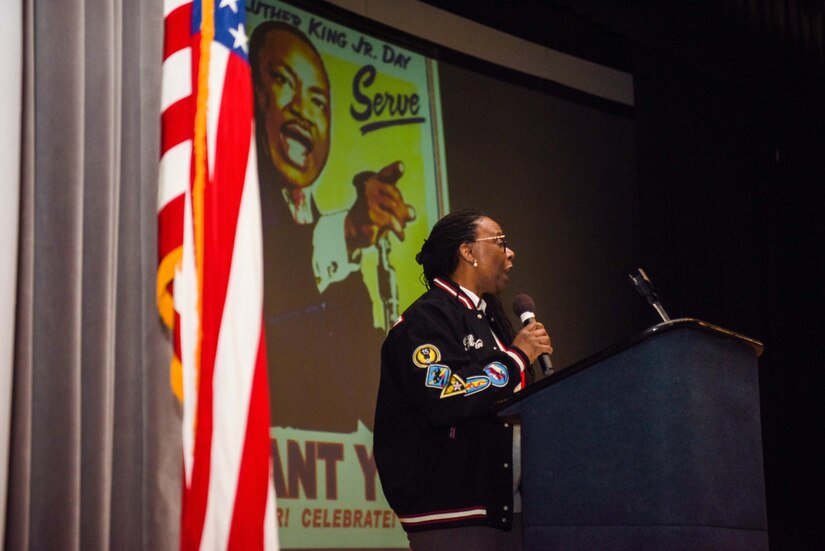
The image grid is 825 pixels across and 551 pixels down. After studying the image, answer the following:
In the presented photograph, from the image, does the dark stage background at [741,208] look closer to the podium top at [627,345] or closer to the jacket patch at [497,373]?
the jacket patch at [497,373]

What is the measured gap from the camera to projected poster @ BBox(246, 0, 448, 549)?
4.11 meters

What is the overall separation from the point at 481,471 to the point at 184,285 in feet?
Answer: 2.97

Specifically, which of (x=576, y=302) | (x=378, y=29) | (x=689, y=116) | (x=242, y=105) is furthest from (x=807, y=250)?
(x=242, y=105)

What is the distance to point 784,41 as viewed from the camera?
223 inches

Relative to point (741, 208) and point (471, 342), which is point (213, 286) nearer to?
point (471, 342)

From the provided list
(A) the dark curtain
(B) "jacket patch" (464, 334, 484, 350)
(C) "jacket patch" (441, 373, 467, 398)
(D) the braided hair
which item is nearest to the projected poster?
(D) the braided hair

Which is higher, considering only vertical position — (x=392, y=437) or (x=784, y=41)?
(x=784, y=41)

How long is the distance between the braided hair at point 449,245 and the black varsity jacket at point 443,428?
1.00ft

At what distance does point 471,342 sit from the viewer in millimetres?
2439

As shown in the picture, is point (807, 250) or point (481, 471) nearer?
point (481, 471)

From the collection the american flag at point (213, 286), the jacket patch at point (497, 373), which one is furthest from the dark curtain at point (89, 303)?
the jacket patch at point (497, 373)

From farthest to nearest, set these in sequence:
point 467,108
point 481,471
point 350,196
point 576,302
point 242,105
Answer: point 576,302
point 467,108
point 350,196
point 481,471
point 242,105

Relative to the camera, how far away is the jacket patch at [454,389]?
88.0 inches

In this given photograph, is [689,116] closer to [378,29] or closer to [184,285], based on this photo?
[378,29]
